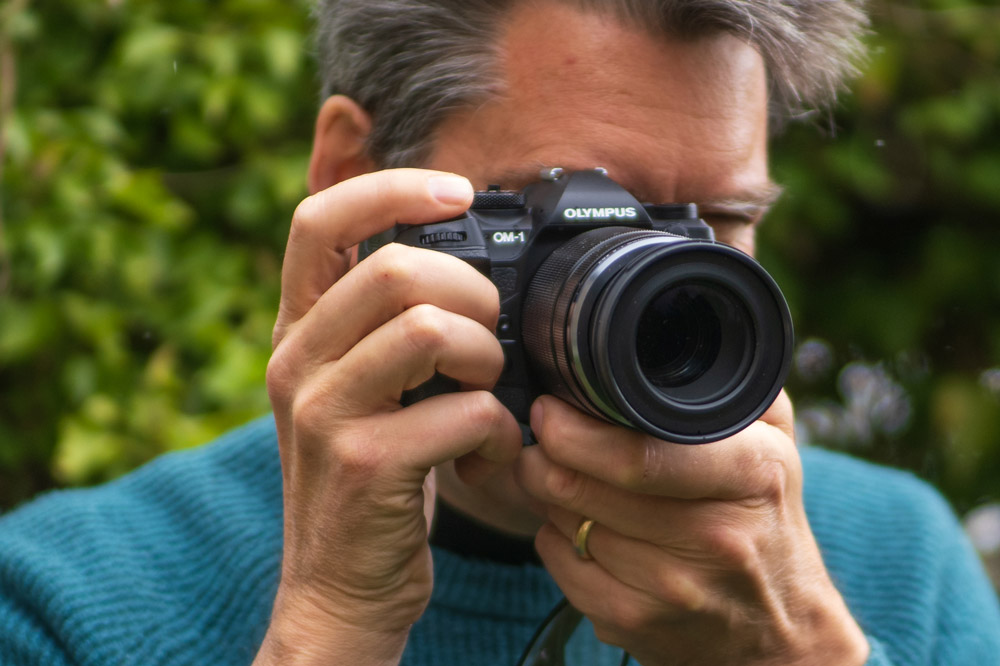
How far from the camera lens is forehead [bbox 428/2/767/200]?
930 millimetres

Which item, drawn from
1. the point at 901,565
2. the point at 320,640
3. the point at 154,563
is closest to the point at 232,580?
the point at 154,563

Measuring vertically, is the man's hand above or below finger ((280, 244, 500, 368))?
below

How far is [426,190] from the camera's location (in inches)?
31.4

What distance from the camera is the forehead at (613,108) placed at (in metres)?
0.93

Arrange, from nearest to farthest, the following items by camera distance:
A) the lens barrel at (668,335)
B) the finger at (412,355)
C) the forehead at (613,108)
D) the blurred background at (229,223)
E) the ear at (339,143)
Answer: the lens barrel at (668,335) < the finger at (412,355) < the forehead at (613,108) < the ear at (339,143) < the blurred background at (229,223)

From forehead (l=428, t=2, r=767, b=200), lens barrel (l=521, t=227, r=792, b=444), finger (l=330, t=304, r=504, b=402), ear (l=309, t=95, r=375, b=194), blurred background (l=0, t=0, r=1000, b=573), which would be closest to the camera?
lens barrel (l=521, t=227, r=792, b=444)

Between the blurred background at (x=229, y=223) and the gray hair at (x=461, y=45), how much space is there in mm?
281

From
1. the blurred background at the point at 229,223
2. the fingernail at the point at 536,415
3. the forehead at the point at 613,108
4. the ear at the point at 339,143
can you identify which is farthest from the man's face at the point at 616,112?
the blurred background at the point at 229,223

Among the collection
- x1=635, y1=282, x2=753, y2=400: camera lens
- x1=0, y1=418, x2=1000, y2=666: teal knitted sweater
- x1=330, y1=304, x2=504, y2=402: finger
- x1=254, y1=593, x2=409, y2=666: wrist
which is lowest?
x1=0, y1=418, x2=1000, y2=666: teal knitted sweater

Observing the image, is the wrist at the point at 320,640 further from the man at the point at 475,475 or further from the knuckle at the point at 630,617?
the knuckle at the point at 630,617

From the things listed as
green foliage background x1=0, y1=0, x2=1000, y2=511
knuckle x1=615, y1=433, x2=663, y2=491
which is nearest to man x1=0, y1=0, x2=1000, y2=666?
knuckle x1=615, y1=433, x2=663, y2=491

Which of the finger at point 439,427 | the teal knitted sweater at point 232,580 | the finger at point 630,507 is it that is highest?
the finger at point 439,427

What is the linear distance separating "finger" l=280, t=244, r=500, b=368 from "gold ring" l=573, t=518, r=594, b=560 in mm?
186

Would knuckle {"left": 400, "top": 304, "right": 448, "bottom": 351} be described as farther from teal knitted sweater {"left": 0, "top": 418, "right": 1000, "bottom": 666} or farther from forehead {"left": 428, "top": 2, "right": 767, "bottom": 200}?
teal knitted sweater {"left": 0, "top": 418, "right": 1000, "bottom": 666}
